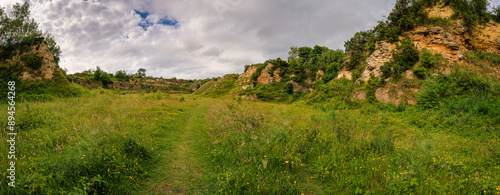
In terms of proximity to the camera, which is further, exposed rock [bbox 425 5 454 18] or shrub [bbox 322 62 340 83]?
shrub [bbox 322 62 340 83]

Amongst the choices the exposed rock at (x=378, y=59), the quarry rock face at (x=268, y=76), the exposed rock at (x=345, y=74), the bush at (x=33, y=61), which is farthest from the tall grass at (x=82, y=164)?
the quarry rock face at (x=268, y=76)

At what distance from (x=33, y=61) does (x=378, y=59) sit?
129ft

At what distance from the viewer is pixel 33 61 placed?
1902 cm

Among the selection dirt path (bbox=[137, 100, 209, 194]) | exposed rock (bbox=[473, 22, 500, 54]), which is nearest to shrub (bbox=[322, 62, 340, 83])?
exposed rock (bbox=[473, 22, 500, 54])

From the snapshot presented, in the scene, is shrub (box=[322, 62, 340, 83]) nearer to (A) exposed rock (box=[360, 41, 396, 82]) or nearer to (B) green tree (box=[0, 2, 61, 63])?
(A) exposed rock (box=[360, 41, 396, 82])

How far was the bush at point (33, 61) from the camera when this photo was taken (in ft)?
61.0

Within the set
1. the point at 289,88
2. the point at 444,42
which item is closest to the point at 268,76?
the point at 289,88

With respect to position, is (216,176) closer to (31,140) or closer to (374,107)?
(31,140)

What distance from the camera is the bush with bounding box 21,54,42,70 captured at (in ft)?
61.0

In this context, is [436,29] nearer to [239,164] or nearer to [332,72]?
[332,72]

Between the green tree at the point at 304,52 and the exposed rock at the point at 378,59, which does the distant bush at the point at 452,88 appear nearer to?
the exposed rock at the point at 378,59

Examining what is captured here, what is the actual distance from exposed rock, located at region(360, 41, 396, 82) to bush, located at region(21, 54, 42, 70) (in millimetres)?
38466

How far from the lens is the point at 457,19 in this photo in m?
16.9

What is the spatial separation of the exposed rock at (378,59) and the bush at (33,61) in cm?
3847
